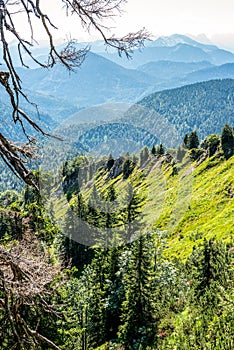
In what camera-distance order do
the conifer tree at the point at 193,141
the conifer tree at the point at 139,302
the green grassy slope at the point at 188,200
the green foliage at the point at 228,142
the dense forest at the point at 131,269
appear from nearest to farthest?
the dense forest at the point at 131,269
the conifer tree at the point at 139,302
the green grassy slope at the point at 188,200
the green foliage at the point at 228,142
the conifer tree at the point at 193,141

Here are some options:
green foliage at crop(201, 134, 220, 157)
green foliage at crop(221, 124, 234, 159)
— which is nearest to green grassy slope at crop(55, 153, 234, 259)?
green foliage at crop(221, 124, 234, 159)

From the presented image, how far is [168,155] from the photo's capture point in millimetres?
111750

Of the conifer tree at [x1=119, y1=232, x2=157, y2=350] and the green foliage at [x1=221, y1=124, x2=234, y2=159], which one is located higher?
the green foliage at [x1=221, y1=124, x2=234, y2=159]

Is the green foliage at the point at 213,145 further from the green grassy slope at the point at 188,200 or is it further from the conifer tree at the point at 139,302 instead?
the conifer tree at the point at 139,302

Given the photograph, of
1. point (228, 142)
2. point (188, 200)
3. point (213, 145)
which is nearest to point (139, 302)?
point (188, 200)

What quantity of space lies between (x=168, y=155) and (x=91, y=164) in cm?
5046

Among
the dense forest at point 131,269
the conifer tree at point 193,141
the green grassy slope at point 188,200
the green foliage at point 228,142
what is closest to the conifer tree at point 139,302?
the dense forest at point 131,269

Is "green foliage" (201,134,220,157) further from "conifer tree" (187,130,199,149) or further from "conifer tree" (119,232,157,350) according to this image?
"conifer tree" (119,232,157,350)

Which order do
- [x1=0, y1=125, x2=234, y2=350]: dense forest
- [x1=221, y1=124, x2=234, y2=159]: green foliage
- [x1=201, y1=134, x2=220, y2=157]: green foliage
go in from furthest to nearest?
[x1=201, y1=134, x2=220, y2=157]: green foliage, [x1=221, y1=124, x2=234, y2=159]: green foliage, [x1=0, y1=125, x2=234, y2=350]: dense forest

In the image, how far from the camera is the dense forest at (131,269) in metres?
6.26

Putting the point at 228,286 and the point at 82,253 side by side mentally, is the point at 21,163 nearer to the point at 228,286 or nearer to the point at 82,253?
the point at 228,286

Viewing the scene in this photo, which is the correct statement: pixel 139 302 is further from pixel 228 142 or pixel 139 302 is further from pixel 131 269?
pixel 228 142

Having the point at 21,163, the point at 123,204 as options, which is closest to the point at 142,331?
the point at 21,163

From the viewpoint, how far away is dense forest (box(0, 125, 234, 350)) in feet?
20.5
